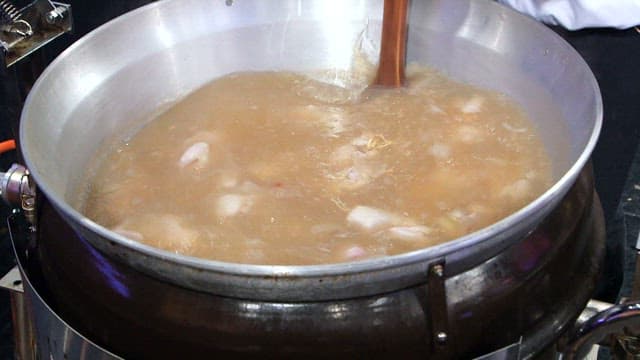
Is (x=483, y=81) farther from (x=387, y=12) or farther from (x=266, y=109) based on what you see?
(x=266, y=109)

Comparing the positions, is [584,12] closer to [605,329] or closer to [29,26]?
[605,329]

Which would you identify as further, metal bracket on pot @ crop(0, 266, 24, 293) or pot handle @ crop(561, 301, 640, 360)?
metal bracket on pot @ crop(0, 266, 24, 293)

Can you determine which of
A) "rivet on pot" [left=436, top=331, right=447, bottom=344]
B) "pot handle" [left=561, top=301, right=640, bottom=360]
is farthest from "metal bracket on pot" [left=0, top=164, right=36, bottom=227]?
"pot handle" [left=561, top=301, right=640, bottom=360]

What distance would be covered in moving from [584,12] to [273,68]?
2.73 ft

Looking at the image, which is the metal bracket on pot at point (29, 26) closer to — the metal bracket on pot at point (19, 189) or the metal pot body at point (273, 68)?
the metal pot body at point (273, 68)

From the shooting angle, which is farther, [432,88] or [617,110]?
[617,110]

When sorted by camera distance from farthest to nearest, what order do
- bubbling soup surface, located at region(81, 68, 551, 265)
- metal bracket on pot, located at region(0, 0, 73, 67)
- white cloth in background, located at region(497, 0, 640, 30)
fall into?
1. white cloth in background, located at region(497, 0, 640, 30)
2. metal bracket on pot, located at region(0, 0, 73, 67)
3. bubbling soup surface, located at region(81, 68, 551, 265)

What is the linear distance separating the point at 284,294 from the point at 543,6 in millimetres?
1348

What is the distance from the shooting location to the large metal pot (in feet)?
3.20

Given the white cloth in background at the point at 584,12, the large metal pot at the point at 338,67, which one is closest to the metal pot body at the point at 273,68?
Result: the large metal pot at the point at 338,67

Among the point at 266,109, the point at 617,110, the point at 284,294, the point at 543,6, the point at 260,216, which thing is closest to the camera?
the point at 284,294

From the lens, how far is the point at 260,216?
1.31 meters

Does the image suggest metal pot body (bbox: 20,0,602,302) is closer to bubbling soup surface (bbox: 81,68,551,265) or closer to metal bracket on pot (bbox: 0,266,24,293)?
bubbling soup surface (bbox: 81,68,551,265)

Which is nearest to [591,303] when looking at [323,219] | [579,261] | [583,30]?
[579,261]
